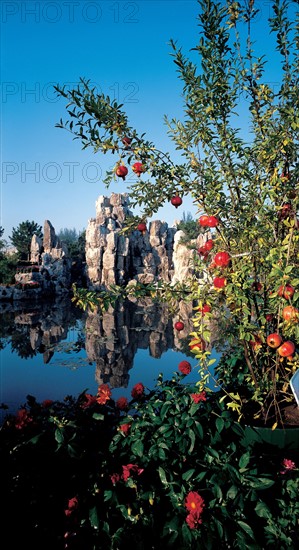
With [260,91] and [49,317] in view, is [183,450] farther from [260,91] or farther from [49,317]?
[49,317]

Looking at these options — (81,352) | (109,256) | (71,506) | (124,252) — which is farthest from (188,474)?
(124,252)

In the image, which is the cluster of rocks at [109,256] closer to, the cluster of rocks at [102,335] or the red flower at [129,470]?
the cluster of rocks at [102,335]

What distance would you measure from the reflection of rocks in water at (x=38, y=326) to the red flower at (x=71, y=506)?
13.0 metres

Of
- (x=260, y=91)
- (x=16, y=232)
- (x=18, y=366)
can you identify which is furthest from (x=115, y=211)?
(x=260, y=91)

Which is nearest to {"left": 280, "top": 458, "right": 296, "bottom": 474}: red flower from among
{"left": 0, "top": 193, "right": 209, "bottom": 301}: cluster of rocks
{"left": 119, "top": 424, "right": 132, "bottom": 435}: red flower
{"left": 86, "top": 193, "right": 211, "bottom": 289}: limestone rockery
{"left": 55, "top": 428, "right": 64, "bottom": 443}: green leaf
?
{"left": 119, "top": 424, "right": 132, "bottom": 435}: red flower

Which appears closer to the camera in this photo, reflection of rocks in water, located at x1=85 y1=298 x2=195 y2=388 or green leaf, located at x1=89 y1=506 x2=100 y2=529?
green leaf, located at x1=89 y1=506 x2=100 y2=529

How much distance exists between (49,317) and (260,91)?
24.0m

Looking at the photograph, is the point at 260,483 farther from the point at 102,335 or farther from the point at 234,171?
the point at 102,335

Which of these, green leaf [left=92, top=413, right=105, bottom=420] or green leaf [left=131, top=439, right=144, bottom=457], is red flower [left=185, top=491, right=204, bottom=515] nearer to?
green leaf [left=131, top=439, right=144, bottom=457]

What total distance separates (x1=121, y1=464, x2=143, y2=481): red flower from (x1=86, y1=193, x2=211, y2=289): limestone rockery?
38070 mm

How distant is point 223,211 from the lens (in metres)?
3.24

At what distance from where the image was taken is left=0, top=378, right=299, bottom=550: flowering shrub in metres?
2.35

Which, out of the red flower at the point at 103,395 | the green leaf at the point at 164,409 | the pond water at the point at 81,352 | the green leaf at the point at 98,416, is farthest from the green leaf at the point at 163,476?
the pond water at the point at 81,352

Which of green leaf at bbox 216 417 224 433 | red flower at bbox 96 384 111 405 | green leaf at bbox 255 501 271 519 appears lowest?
green leaf at bbox 255 501 271 519
